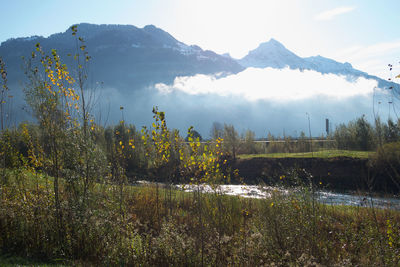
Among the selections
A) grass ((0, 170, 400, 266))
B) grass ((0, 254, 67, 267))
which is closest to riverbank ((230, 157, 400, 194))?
grass ((0, 170, 400, 266))

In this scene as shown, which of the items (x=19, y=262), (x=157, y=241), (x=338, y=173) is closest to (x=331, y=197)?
(x=338, y=173)

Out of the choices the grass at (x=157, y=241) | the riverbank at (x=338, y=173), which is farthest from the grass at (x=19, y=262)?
the riverbank at (x=338, y=173)

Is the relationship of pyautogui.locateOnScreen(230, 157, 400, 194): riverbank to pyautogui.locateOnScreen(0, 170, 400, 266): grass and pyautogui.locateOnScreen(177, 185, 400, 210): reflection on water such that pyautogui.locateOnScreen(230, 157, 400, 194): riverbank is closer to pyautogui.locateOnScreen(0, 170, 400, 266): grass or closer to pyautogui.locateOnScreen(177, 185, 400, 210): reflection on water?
pyautogui.locateOnScreen(177, 185, 400, 210): reflection on water

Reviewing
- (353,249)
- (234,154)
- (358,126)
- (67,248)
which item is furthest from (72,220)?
(358,126)

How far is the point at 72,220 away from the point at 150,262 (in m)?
1.50

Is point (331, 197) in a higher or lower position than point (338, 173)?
lower

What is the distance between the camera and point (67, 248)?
4.52 meters

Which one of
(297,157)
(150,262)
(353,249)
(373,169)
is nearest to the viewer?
(150,262)

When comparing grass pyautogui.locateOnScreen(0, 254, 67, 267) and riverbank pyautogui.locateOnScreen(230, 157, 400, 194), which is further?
riverbank pyautogui.locateOnScreen(230, 157, 400, 194)

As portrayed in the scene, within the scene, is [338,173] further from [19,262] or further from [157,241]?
[19,262]

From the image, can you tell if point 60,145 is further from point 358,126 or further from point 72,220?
point 358,126

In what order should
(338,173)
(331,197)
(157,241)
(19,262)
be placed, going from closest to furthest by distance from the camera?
(19,262)
(157,241)
(331,197)
(338,173)

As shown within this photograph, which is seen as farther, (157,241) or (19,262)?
(157,241)

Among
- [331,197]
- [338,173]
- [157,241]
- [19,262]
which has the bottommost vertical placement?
[331,197]
